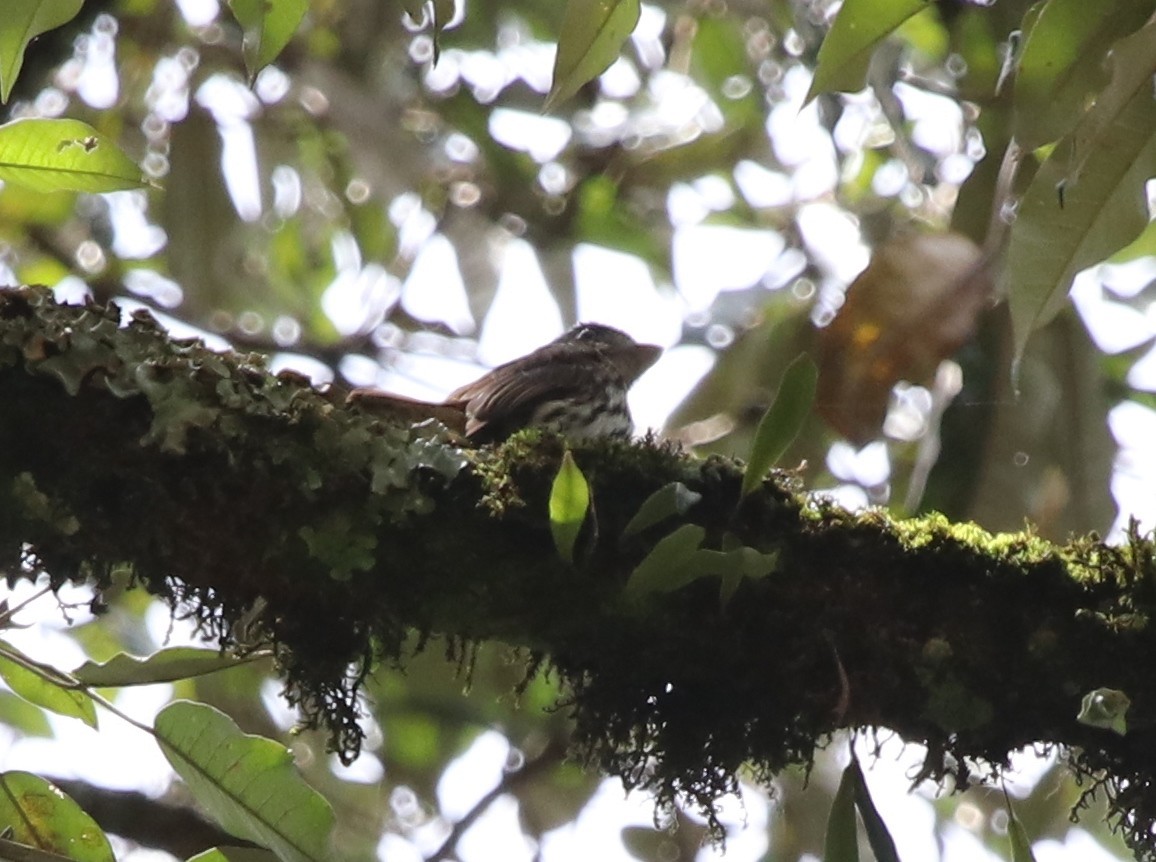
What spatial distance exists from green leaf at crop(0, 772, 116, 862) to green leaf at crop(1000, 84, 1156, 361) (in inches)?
61.0

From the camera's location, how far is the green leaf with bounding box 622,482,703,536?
2.02m

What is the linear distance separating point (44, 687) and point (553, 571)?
A: 873 mm

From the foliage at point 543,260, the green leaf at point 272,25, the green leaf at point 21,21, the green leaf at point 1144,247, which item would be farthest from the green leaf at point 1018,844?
the green leaf at point 1144,247

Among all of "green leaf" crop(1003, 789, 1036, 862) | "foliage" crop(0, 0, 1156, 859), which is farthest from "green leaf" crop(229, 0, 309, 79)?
"green leaf" crop(1003, 789, 1036, 862)

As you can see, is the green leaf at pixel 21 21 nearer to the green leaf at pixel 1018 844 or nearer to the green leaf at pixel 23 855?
the green leaf at pixel 23 855

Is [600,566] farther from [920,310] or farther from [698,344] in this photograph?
[698,344]

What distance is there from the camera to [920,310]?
133 inches

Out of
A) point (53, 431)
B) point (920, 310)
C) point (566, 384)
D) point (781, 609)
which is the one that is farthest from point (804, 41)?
point (53, 431)

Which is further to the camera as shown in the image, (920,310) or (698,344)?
(698,344)

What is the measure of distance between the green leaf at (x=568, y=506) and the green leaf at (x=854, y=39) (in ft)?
2.14

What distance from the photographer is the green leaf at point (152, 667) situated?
2.26 m

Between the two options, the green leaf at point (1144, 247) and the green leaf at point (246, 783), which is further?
the green leaf at point (1144, 247)

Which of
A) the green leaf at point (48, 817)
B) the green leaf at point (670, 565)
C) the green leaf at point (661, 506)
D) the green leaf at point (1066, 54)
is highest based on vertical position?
the green leaf at point (1066, 54)

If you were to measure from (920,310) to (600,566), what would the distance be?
5.19 feet
